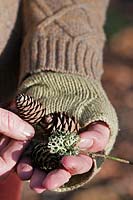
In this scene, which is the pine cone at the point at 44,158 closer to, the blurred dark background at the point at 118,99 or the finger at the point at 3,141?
the finger at the point at 3,141

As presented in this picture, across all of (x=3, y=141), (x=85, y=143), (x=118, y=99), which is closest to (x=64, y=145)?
(x=85, y=143)

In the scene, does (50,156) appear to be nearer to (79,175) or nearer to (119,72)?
(79,175)

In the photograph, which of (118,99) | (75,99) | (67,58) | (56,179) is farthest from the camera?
(118,99)

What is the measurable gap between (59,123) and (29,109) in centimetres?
7

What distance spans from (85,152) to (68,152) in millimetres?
43

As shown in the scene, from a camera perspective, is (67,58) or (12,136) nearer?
(12,136)

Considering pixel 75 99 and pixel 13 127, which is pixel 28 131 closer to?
pixel 13 127

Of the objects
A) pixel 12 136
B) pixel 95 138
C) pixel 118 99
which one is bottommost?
pixel 118 99

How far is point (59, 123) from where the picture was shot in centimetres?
129

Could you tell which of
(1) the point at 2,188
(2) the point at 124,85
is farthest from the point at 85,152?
(2) the point at 124,85

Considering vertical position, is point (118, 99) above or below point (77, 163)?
below

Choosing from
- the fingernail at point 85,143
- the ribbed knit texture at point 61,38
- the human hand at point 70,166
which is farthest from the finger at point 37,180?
the ribbed knit texture at point 61,38

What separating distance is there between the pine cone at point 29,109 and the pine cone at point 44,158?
7cm

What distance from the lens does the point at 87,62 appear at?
1.54 meters
